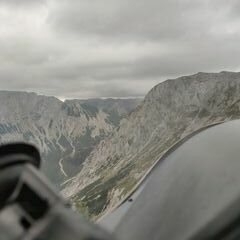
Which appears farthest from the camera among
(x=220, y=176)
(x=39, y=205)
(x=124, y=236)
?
(x=124, y=236)

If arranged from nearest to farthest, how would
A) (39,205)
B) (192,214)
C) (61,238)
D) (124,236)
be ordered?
(61,238)
(39,205)
(192,214)
(124,236)

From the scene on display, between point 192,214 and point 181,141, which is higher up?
point 181,141

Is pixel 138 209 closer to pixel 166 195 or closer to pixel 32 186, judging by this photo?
pixel 166 195

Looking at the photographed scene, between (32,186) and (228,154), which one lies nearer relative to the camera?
(32,186)

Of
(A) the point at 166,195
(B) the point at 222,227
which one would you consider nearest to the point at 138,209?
(A) the point at 166,195

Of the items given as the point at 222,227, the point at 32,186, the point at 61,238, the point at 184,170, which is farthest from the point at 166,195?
the point at 61,238

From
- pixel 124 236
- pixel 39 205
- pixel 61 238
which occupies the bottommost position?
pixel 124 236

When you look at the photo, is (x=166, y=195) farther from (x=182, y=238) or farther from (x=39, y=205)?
(x=39, y=205)
